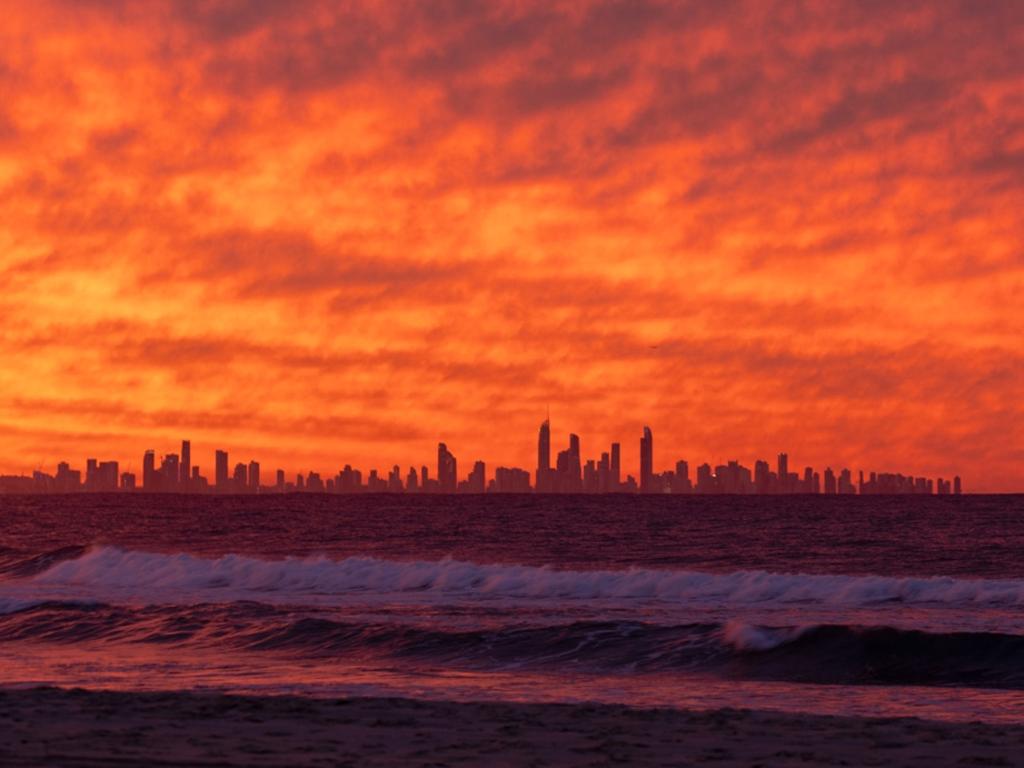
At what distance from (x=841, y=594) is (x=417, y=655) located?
19.9 meters

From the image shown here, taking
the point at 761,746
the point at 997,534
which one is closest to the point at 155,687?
the point at 761,746

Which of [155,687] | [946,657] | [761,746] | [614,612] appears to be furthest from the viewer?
[614,612]

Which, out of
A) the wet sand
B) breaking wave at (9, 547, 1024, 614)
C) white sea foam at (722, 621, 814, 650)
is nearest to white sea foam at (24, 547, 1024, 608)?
breaking wave at (9, 547, 1024, 614)

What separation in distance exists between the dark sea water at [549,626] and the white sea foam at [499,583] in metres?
0.16

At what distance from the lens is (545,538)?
85688 millimetres

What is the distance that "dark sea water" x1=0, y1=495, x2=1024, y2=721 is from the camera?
22.1 m

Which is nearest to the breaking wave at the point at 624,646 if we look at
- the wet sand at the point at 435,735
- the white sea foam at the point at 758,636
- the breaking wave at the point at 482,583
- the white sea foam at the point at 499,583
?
the white sea foam at the point at 758,636

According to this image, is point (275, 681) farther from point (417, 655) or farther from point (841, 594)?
point (841, 594)

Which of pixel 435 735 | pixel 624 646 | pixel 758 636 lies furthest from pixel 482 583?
pixel 435 735

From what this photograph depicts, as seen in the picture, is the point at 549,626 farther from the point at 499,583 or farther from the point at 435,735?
the point at 499,583

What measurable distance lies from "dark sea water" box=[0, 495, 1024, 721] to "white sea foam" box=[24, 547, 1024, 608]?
160mm

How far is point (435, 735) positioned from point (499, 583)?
32.9 metres

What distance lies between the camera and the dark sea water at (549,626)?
72.4ft

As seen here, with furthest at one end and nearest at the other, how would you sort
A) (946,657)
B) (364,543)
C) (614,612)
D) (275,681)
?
(364,543) → (614,612) → (946,657) → (275,681)
